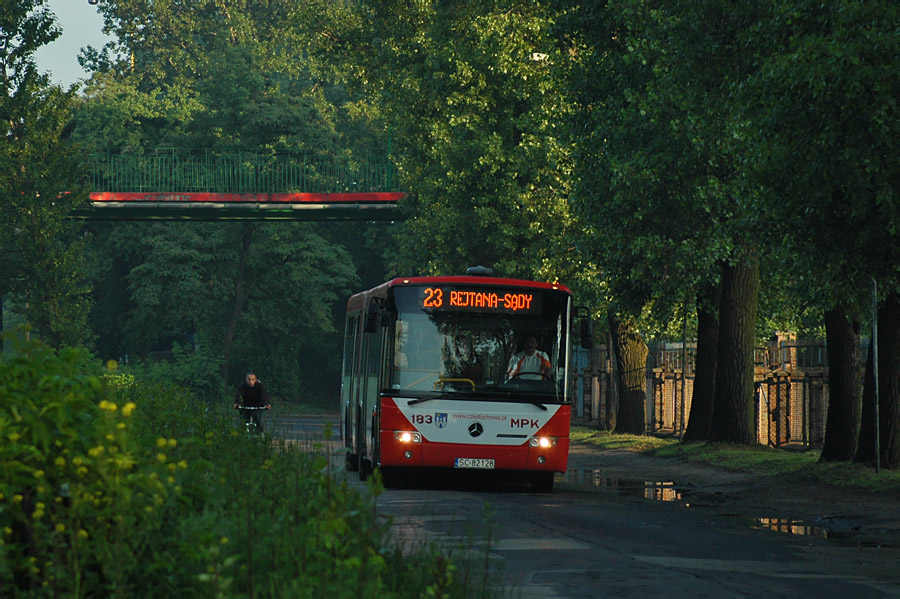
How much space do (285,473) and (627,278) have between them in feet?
63.5

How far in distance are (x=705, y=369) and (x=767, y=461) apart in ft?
18.9

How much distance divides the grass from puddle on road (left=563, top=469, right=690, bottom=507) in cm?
175

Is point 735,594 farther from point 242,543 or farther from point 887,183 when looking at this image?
point 887,183

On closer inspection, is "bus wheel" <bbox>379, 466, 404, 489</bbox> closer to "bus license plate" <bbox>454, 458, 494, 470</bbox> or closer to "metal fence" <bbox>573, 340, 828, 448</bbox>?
"bus license plate" <bbox>454, 458, 494, 470</bbox>

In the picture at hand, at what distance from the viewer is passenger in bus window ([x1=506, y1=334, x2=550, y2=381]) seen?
21156 mm

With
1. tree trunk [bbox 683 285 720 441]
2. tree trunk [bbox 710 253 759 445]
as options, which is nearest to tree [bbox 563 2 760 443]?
tree trunk [bbox 710 253 759 445]

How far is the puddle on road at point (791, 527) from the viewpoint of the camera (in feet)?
52.1

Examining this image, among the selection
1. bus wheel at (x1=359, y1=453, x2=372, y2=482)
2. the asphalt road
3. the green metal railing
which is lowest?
the asphalt road

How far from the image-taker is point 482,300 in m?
21.5

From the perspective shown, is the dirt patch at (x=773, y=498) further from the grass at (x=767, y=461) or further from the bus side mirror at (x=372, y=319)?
the bus side mirror at (x=372, y=319)

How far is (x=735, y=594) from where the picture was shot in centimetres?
1093

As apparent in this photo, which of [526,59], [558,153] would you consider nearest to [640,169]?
[558,153]

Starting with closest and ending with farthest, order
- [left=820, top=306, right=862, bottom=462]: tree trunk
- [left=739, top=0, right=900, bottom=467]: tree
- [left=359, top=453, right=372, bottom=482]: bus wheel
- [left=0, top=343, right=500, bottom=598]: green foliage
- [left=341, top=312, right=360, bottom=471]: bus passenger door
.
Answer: [left=0, top=343, right=500, bottom=598]: green foliage < [left=739, top=0, right=900, bottom=467]: tree < [left=359, top=453, right=372, bottom=482]: bus wheel < [left=820, top=306, right=862, bottom=462]: tree trunk < [left=341, top=312, right=360, bottom=471]: bus passenger door

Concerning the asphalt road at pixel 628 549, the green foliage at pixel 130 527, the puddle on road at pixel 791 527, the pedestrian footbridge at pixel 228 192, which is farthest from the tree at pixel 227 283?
the green foliage at pixel 130 527
